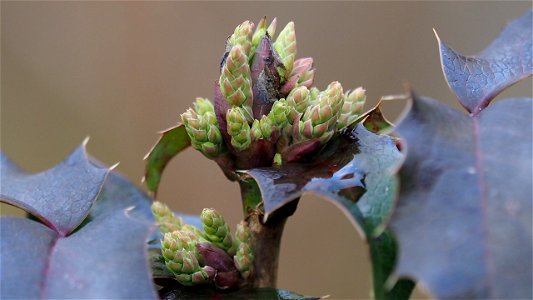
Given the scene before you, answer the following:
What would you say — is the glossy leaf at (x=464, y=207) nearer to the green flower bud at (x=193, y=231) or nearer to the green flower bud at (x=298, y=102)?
the green flower bud at (x=298, y=102)

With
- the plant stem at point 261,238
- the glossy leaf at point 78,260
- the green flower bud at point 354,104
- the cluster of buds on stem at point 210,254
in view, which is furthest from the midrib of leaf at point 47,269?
the green flower bud at point 354,104

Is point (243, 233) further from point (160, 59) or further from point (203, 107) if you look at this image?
point (160, 59)

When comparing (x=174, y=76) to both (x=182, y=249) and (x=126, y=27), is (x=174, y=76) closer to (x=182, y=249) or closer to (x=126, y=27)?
(x=126, y=27)

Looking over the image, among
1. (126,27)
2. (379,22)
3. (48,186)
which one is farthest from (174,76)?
(48,186)

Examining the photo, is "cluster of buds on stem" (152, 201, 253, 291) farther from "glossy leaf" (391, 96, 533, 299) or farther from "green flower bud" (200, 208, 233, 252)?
"glossy leaf" (391, 96, 533, 299)

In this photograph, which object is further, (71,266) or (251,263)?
(251,263)
